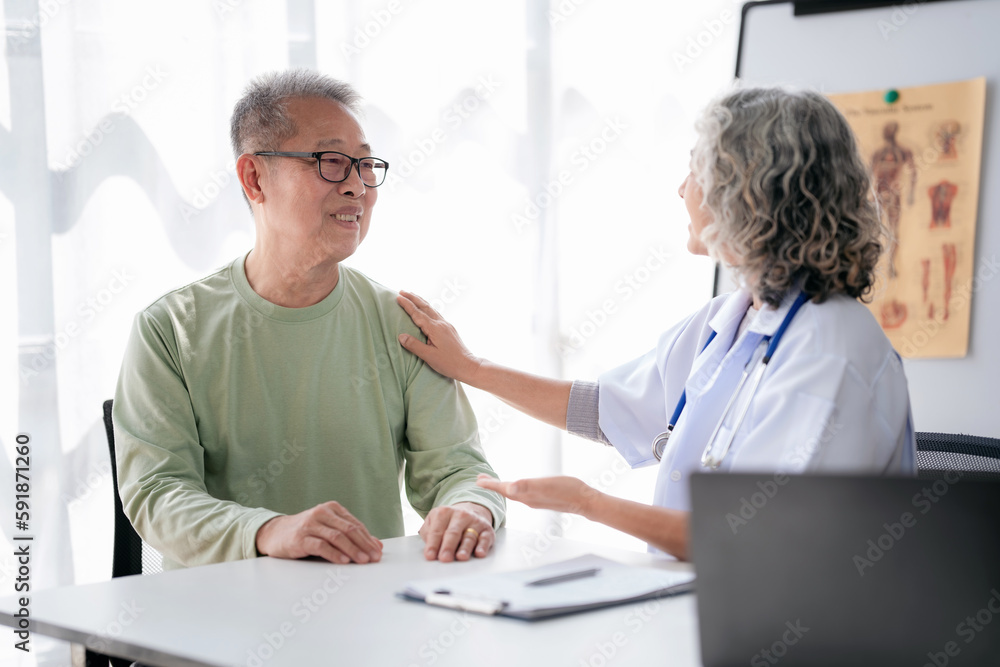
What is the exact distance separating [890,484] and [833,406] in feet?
1.65

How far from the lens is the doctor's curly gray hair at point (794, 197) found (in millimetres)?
1399

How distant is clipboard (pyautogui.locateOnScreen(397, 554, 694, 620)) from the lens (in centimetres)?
109

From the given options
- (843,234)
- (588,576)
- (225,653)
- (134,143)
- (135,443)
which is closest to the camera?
(225,653)

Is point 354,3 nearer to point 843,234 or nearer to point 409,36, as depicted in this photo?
point 409,36

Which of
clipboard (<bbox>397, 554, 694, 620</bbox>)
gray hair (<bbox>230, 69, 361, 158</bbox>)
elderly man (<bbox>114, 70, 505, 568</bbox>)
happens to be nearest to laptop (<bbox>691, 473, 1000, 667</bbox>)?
clipboard (<bbox>397, 554, 694, 620</bbox>)

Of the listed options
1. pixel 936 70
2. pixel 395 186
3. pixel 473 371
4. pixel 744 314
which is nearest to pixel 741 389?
pixel 744 314

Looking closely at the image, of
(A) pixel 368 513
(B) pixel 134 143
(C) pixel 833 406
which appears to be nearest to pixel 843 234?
(C) pixel 833 406

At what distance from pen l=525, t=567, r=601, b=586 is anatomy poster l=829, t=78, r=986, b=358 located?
1397 millimetres

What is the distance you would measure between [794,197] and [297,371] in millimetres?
1031

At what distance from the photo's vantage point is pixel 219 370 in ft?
5.71

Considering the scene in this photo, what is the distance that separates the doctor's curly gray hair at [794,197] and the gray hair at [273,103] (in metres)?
0.87

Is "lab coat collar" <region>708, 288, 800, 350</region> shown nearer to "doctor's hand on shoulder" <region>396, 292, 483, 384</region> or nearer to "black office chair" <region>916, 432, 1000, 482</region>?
"black office chair" <region>916, 432, 1000, 482</region>

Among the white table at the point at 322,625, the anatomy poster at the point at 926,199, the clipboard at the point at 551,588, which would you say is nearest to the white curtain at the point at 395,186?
the clipboard at the point at 551,588

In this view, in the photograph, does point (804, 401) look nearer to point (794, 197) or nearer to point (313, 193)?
point (794, 197)
